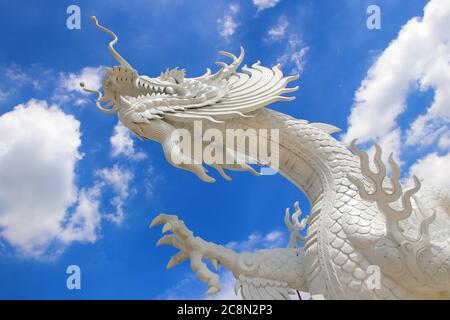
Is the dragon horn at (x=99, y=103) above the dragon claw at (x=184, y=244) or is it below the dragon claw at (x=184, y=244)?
above

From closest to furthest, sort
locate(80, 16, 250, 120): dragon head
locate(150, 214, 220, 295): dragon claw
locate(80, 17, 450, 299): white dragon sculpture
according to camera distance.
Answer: locate(80, 17, 450, 299): white dragon sculpture → locate(150, 214, 220, 295): dragon claw → locate(80, 16, 250, 120): dragon head

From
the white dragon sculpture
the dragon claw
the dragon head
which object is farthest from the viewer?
→ the dragon head

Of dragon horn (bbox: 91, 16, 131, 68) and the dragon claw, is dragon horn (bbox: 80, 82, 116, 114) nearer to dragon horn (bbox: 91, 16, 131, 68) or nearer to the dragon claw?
dragon horn (bbox: 91, 16, 131, 68)

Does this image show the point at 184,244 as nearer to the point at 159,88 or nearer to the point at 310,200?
the point at 310,200

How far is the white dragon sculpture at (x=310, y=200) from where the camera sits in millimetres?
3535

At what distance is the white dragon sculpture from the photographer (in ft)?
11.6

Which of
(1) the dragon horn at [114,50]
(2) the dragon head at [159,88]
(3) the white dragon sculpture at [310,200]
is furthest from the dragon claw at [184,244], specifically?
(1) the dragon horn at [114,50]

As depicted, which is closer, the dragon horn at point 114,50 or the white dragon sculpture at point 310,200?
the white dragon sculpture at point 310,200

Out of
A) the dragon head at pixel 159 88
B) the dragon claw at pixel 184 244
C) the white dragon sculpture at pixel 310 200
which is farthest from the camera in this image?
the dragon head at pixel 159 88

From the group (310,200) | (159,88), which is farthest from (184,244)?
(159,88)

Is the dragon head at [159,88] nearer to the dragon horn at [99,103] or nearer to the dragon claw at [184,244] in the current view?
the dragon horn at [99,103]

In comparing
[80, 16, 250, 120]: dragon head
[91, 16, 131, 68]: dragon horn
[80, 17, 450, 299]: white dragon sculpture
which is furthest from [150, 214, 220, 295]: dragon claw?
[91, 16, 131, 68]: dragon horn
